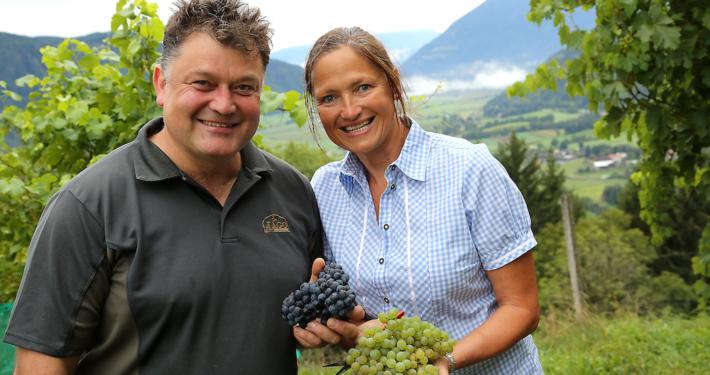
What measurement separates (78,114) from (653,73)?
14.7ft

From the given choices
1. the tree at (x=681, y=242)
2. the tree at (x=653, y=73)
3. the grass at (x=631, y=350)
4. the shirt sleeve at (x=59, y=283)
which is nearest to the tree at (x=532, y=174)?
the tree at (x=681, y=242)

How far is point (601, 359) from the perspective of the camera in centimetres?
561

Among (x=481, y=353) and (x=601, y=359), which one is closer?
(x=481, y=353)

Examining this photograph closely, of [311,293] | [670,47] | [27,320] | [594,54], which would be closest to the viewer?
[27,320]

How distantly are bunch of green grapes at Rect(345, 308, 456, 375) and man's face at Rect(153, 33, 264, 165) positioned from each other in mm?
948

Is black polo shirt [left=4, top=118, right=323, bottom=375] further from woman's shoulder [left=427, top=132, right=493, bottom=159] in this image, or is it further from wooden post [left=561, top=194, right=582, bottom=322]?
wooden post [left=561, top=194, right=582, bottom=322]

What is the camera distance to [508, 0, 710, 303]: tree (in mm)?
3984

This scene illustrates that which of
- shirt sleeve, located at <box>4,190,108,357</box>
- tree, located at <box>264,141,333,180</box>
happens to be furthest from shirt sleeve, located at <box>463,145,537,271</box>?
tree, located at <box>264,141,333,180</box>

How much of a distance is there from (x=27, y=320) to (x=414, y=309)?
144 cm

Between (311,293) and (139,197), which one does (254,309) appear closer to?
(311,293)

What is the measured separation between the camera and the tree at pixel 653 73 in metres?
3.98

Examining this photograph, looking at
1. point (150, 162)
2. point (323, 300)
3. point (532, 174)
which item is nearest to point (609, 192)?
point (532, 174)

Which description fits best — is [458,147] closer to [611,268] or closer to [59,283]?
[59,283]

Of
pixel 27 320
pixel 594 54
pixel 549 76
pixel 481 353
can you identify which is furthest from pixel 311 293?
pixel 549 76
